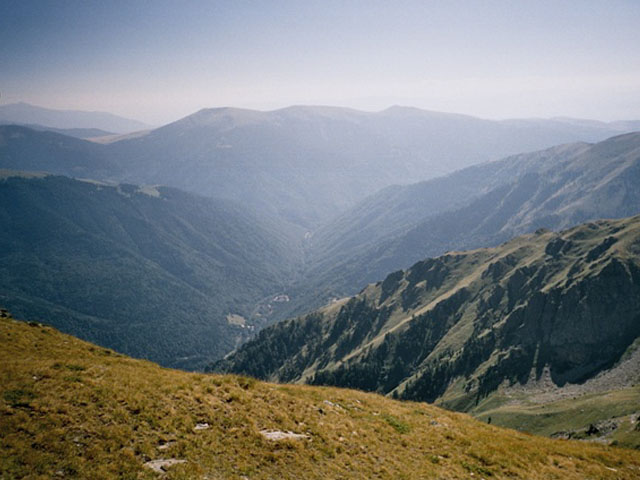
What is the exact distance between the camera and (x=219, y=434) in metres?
20.0

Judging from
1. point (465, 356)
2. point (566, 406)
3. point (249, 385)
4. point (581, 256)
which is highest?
point (249, 385)

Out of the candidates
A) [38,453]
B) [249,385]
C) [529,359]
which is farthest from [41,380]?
[529,359]

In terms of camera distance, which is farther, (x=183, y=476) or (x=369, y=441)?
(x=369, y=441)

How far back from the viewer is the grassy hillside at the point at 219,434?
1633cm

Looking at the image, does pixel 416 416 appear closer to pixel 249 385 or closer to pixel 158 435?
pixel 249 385

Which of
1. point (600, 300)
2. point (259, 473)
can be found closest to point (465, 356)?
point (600, 300)

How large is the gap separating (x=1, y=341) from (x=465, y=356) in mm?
188919

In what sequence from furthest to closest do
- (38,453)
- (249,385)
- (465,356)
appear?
(465,356)
(249,385)
(38,453)

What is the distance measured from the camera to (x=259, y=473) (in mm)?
17984

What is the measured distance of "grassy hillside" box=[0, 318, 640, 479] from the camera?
1633cm

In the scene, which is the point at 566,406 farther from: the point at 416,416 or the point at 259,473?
the point at 259,473

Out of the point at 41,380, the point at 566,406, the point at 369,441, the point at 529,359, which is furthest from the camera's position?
the point at 529,359

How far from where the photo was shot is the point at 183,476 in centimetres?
1602

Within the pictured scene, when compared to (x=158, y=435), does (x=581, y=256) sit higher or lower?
lower
